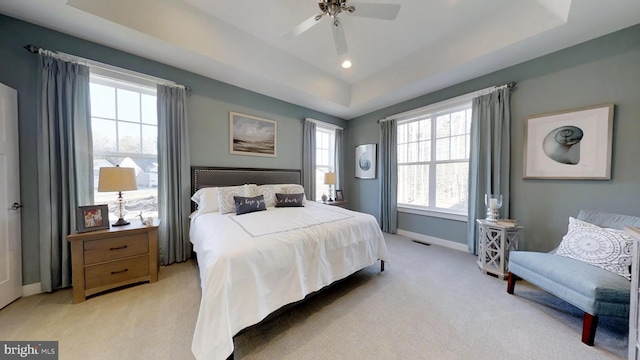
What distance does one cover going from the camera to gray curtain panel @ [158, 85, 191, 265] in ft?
9.16

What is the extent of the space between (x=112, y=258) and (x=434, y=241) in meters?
4.67

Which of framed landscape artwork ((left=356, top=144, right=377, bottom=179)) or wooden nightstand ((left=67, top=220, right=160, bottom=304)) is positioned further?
framed landscape artwork ((left=356, top=144, right=377, bottom=179))

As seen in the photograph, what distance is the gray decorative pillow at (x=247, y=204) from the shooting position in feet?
8.92

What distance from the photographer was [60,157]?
2199 mm

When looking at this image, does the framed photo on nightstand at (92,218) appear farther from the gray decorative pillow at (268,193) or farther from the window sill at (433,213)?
the window sill at (433,213)

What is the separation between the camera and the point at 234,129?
139 inches

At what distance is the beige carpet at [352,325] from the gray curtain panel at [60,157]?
402 mm

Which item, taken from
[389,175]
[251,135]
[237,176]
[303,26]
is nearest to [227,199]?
[237,176]

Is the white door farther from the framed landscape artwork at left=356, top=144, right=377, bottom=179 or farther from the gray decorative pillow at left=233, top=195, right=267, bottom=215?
the framed landscape artwork at left=356, top=144, right=377, bottom=179

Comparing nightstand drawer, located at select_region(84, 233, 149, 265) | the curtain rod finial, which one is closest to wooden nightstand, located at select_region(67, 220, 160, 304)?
nightstand drawer, located at select_region(84, 233, 149, 265)

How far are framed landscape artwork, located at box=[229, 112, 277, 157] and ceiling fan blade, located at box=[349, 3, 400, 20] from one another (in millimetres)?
2448

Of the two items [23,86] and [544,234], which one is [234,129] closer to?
[23,86]

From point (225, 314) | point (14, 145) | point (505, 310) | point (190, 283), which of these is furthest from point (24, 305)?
point (505, 310)

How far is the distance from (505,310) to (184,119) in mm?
4420
